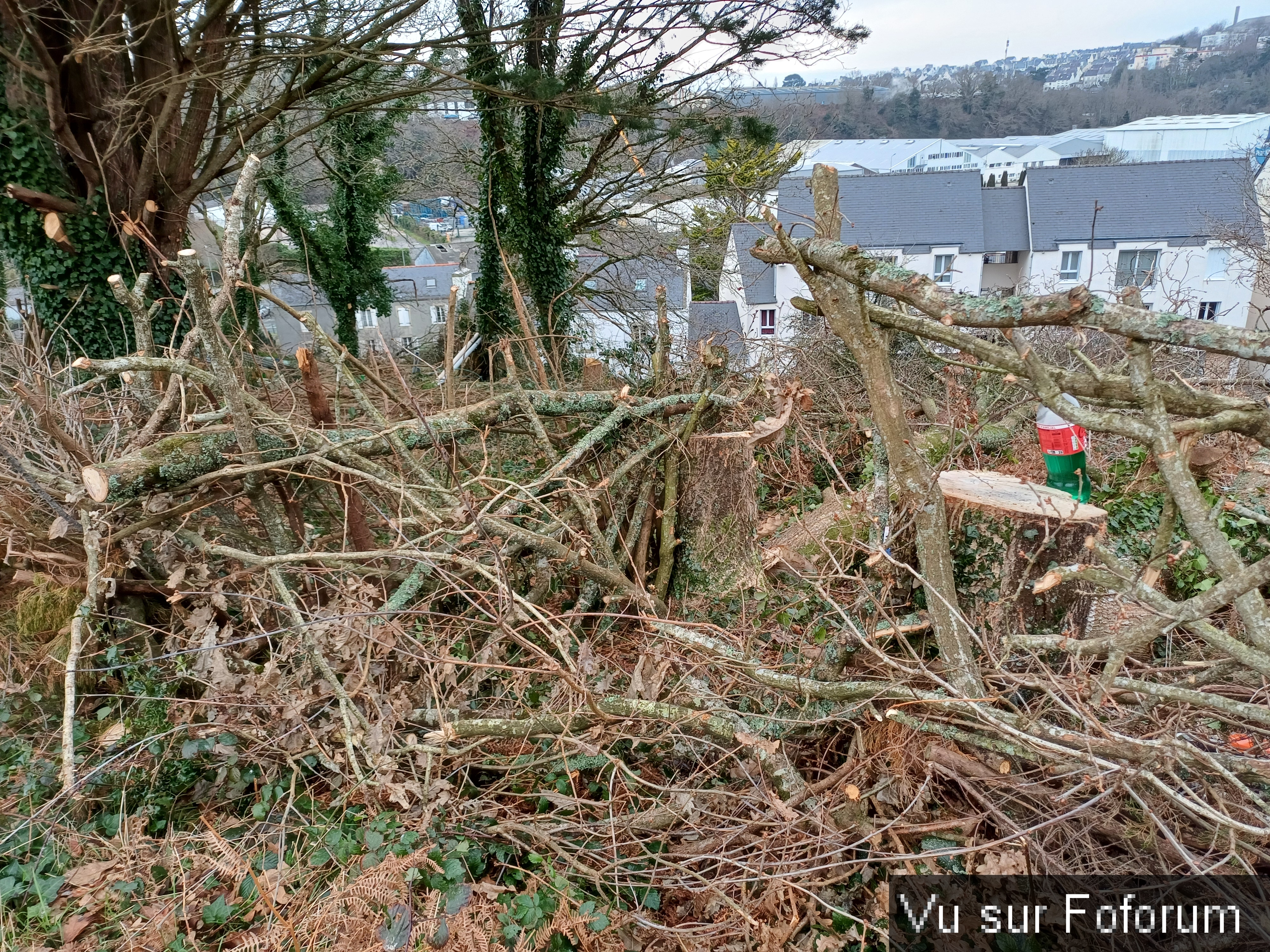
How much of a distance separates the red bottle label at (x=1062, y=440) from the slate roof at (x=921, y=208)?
23881mm

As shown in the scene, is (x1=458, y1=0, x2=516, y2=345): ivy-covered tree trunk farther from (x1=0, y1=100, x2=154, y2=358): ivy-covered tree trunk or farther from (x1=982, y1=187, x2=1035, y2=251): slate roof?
(x1=982, y1=187, x2=1035, y2=251): slate roof

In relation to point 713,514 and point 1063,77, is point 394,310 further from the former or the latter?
point 1063,77

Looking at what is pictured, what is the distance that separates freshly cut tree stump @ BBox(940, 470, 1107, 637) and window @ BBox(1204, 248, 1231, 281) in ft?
89.1

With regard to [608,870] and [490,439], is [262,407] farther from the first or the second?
[608,870]

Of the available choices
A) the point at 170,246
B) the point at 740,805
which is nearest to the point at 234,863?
the point at 740,805

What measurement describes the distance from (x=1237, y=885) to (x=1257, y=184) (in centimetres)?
2886

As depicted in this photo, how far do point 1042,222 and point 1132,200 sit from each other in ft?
9.74

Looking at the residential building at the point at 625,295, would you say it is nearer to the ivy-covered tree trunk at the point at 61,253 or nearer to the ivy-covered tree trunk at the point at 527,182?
the ivy-covered tree trunk at the point at 527,182

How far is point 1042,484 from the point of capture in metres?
4.76

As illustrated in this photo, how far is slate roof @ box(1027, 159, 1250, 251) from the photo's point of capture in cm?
2419

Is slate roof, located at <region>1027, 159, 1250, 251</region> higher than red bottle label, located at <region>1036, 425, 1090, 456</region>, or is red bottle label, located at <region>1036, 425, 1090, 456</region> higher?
slate roof, located at <region>1027, 159, 1250, 251</region>

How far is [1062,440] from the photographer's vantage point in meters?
3.94

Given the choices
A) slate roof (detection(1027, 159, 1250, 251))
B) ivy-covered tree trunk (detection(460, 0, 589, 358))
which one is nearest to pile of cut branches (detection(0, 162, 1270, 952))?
ivy-covered tree trunk (detection(460, 0, 589, 358))

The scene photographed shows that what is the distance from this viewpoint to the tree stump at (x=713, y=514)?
16.9 ft
